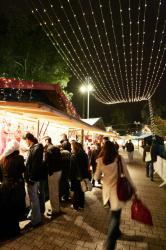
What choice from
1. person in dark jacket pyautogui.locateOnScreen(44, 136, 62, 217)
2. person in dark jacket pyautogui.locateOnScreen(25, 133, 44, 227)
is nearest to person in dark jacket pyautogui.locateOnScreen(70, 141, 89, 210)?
person in dark jacket pyautogui.locateOnScreen(44, 136, 62, 217)

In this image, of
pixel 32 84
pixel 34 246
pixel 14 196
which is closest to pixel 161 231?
pixel 34 246

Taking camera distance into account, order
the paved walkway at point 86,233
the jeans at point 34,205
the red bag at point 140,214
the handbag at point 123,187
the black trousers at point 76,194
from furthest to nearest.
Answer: the black trousers at point 76,194 < the jeans at point 34,205 < the paved walkway at point 86,233 < the red bag at point 140,214 < the handbag at point 123,187

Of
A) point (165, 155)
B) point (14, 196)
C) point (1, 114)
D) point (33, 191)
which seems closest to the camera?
point (14, 196)

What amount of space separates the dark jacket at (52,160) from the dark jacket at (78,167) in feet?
1.61

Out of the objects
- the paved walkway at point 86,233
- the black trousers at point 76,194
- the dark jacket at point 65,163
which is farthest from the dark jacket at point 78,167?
the paved walkway at point 86,233

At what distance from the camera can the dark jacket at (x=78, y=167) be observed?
304 inches

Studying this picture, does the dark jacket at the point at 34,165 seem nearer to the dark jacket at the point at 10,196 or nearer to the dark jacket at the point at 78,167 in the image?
the dark jacket at the point at 10,196

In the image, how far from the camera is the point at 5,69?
24.1 metres

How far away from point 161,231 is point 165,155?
1749 centimetres

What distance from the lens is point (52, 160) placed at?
23.7 feet

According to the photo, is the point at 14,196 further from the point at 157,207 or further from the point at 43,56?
the point at 43,56

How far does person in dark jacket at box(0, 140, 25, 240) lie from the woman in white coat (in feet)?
5.37

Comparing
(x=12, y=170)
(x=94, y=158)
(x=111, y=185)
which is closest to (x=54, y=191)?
(x=12, y=170)

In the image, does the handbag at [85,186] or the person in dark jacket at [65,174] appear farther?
the person in dark jacket at [65,174]
